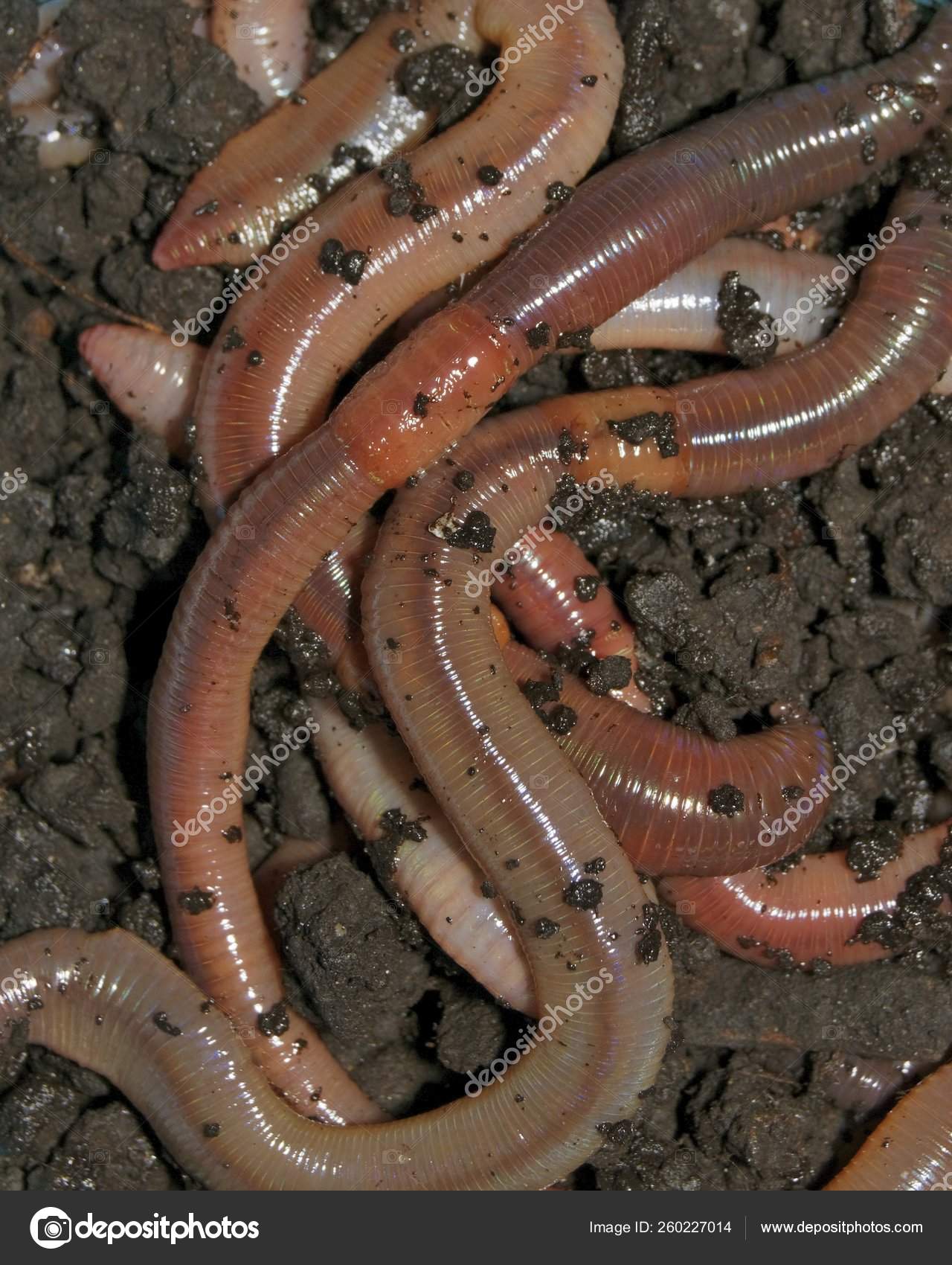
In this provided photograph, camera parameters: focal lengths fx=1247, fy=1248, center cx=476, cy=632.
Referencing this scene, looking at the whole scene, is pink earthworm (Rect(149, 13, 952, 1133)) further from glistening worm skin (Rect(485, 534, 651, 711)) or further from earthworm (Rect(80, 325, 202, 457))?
earthworm (Rect(80, 325, 202, 457))

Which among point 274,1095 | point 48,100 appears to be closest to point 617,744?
point 274,1095

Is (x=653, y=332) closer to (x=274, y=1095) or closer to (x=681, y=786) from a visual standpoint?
(x=681, y=786)

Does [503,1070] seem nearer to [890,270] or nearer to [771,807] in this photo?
[771,807]

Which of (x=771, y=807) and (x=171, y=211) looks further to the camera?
(x=171, y=211)

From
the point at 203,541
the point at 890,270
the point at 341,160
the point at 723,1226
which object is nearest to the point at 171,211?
the point at 341,160

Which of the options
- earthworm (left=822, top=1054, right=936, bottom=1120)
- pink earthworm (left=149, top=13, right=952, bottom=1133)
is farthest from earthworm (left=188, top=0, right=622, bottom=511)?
earthworm (left=822, top=1054, right=936, bottom=1120)

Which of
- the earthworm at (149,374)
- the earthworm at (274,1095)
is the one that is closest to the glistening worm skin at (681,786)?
the earthworm at (274,1095)

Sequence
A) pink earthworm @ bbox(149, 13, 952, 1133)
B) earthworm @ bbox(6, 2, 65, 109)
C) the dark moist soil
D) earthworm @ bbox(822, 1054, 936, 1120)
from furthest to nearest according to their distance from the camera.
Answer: earthworm @ bbox(6, 2, 65, 109)
earthworm @ bbox(822, 1054, 936, 1120)
the dark moist soil
pink earthworm @ bbox(149, 13, 952, 1133)
